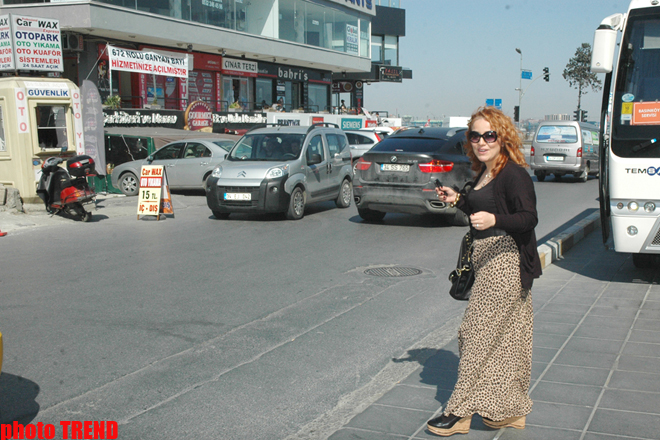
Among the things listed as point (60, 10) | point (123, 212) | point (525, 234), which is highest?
point (60, 10)

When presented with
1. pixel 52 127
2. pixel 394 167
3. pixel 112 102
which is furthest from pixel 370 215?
pixel 112 102

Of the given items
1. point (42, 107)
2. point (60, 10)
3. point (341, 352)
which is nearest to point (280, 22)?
point (60, 10)

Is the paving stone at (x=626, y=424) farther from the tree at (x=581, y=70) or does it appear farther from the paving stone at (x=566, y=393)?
the tree at (x=581, y=70)

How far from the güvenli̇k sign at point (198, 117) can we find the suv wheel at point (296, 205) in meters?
16.0

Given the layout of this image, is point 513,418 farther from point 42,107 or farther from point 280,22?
point 280,22

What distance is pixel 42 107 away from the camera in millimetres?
14492

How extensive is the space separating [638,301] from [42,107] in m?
13.0

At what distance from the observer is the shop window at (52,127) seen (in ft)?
47.3

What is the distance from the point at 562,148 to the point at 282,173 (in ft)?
43.3

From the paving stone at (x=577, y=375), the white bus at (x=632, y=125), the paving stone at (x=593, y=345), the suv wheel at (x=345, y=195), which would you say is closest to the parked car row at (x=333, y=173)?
the suv wheel at (x=345, y=195)

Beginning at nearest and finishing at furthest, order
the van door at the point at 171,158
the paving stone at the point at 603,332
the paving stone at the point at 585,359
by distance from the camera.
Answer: the paving stone at the point at 585,359 < the paving stone at the point at 603,332 < the van door at the point at 171,158

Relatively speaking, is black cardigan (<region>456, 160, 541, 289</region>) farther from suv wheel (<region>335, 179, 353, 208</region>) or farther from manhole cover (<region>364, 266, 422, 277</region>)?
suv wheel (<region>335, 179, 353, 208</region>)

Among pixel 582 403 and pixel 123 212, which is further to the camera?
pixel 123 212

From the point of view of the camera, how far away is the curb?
28.2 ft
